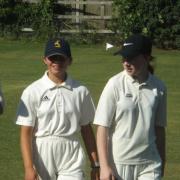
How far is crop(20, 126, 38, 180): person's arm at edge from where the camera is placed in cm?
571

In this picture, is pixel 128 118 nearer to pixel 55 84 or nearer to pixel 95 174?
pixel 95 174

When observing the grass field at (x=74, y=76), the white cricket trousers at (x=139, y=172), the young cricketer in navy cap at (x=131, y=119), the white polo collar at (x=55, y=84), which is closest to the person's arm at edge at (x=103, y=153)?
the young cricketer in navy cap at (x=131, y=119)

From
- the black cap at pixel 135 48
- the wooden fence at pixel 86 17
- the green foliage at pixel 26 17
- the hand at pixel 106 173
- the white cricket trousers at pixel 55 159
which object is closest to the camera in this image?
the hand at pixel 106 173

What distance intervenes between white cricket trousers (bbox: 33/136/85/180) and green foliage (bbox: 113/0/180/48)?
23773 millimetres

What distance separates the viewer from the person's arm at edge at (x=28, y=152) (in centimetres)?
571

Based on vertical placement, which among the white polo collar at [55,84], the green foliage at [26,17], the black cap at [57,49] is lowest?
the green foliage at [26,17]

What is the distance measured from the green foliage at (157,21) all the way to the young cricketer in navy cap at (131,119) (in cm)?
2388

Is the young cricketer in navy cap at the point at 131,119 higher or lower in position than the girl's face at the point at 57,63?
lower

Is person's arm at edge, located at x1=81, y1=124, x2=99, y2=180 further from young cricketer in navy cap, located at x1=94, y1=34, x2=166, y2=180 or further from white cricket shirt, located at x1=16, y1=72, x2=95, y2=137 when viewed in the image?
young cricketer in navy cap, located at x1=94, y1=34, x2=166, y2=180

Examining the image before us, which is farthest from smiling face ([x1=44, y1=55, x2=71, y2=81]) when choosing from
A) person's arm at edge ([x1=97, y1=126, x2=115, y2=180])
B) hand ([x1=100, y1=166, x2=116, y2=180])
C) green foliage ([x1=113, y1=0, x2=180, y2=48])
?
green foliage ([x1=113, y1=0, x2=180, y2=48])

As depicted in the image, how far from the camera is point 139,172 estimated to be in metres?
5.66

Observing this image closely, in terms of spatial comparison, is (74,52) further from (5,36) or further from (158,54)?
(5,36)

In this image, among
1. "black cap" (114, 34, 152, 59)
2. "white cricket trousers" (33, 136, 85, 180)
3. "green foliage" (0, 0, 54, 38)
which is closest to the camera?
"black cap" (114, 34, 152, 59)

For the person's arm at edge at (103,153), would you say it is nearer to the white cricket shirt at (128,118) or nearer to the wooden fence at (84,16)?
the white cricket shirt at (128,118)
